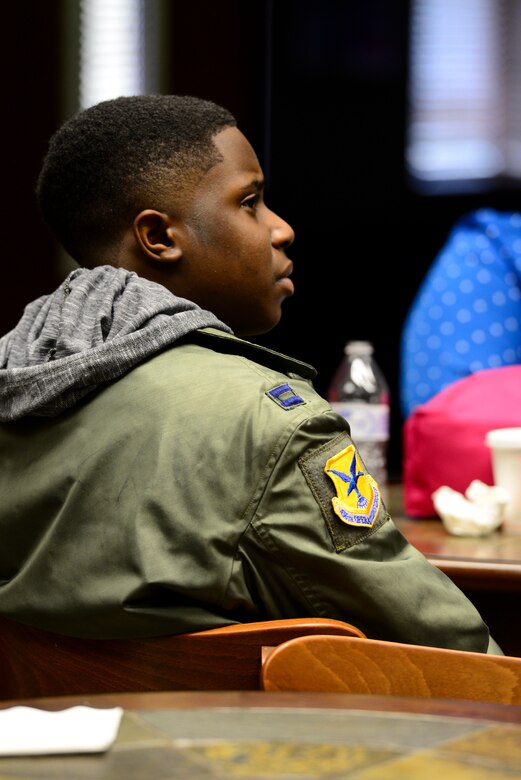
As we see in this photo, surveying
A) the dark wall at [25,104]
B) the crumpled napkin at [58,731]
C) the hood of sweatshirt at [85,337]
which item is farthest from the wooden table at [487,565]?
the dark wall at [25,104]

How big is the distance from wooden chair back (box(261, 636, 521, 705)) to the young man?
0.12m

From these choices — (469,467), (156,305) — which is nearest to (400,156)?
(469,467)

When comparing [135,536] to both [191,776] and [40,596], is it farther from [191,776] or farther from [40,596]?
[191,776]

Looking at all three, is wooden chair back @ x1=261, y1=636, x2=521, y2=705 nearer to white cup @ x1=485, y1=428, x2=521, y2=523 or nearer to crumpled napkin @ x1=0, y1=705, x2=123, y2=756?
crumpled napkin @ x1=0, y1=705, x2=123, y2=756

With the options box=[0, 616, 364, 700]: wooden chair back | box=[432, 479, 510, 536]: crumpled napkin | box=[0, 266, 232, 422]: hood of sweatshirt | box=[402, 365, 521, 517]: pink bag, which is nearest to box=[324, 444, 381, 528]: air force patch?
box=[0, 616, 364, 700]: wooden chair back

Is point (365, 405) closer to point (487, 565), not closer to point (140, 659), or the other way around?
point (487, 565)

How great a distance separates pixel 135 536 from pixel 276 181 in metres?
1.90

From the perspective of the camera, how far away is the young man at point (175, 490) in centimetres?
103

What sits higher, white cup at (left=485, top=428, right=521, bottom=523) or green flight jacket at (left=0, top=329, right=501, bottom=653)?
green flight jacket at (left=0, top=329, right=501, bottom=653)

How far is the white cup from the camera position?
1.62 meters

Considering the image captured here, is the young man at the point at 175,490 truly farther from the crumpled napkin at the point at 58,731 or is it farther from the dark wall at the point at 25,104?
the dark wall at the point at 25,104

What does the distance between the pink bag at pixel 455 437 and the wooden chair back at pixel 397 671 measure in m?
0.79

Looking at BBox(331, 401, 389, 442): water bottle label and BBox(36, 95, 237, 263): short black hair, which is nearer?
BBox(36, 95, 237, 263): short black hair

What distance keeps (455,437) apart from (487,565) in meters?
0.38
